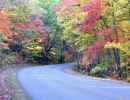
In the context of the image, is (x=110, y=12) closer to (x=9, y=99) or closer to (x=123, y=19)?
(x=123, y=19)

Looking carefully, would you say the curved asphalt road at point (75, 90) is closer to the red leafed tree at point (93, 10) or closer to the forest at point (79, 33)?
the forest at point (79, 33)

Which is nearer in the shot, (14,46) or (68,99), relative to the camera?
(68,99)

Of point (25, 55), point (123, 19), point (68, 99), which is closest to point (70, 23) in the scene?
point (123, 19)

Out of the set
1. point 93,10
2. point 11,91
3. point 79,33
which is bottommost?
point 11,91

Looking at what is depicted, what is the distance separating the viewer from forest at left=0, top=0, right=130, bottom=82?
2433cm

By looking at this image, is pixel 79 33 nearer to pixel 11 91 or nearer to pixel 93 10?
pixel 93 10

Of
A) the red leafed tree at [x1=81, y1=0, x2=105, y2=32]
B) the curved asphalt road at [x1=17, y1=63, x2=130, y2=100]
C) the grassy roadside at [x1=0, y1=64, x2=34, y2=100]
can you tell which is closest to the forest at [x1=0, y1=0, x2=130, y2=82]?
the red leafed tree at [x1=81, y1=0, x2=105, y2=32]

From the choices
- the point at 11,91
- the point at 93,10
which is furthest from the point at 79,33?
the point at 11,91

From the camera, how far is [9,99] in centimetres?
1156

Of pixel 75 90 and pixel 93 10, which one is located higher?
pixel 93 10

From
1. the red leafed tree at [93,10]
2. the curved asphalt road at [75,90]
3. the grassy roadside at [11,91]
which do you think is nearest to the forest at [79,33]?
the red leafed tree at [93,10]

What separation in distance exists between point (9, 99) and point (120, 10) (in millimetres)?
15129

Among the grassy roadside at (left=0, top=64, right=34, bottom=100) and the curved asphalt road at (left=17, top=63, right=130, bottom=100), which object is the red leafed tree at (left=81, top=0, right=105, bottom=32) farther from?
the grassy roadside at (left=0, top=64, right=34, bottom=100)

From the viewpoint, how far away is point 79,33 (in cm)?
3575
